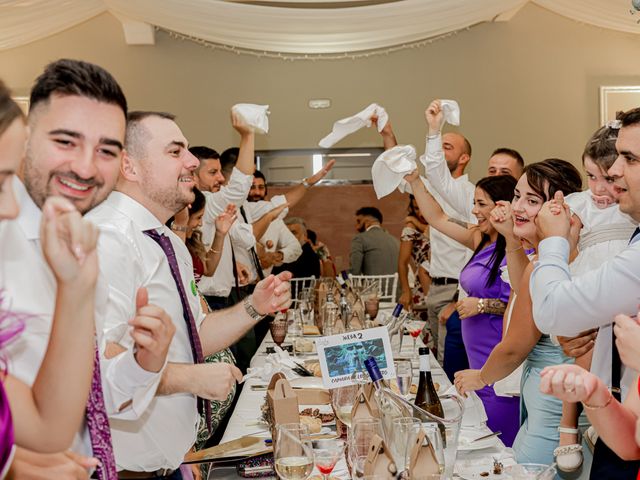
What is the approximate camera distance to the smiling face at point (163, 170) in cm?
226

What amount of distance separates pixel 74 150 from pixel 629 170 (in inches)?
48.6

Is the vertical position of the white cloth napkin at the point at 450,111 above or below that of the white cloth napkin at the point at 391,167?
above

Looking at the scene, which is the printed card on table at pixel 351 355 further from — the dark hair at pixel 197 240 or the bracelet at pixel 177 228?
the dark hair at pixel 197 240

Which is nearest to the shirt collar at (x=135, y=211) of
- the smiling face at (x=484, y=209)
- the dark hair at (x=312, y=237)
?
the smiling face at (x=484, y=209)

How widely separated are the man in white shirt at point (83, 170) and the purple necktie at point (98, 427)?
3cm

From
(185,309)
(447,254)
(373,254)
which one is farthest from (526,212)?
(373,254)

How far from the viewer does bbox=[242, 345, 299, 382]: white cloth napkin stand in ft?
10.4

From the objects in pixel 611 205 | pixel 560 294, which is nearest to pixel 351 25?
pixel 611 205

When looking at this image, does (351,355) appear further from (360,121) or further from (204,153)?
(204,153)

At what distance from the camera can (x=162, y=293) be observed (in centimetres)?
207

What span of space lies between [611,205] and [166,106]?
713cm

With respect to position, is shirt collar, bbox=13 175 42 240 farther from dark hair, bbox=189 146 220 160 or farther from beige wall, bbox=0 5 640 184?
beige wall, bbox=0 5 640 184

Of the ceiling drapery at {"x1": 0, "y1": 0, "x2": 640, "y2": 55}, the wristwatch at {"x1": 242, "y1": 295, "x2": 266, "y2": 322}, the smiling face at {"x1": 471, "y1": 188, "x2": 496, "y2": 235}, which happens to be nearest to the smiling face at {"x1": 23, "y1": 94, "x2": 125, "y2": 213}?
the wristwatch at {"x1": 242, "y1": 295, "x2": 266, "y2": 322}

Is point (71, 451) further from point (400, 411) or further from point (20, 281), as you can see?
point (400, 411)
